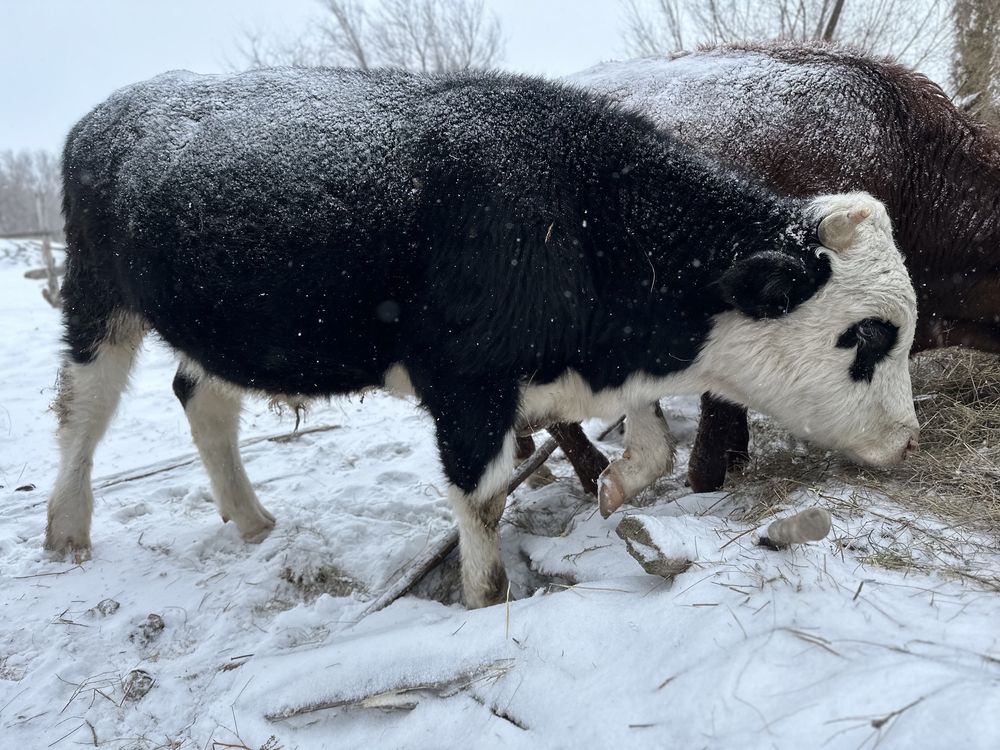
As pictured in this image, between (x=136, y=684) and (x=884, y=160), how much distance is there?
14.9ft

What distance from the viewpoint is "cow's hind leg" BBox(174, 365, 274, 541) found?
14.7 ft

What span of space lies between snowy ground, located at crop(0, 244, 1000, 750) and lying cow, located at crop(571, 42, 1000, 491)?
150cm

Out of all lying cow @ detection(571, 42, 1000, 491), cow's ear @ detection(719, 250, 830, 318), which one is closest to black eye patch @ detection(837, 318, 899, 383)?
cow's ear @ detection(719, 250, 830, 318)

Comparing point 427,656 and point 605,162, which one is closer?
point 427,656

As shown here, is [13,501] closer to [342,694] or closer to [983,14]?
[342,694]

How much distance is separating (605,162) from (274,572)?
2.88 metres

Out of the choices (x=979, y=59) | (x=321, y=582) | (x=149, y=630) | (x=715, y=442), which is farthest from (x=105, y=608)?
→ (x=979, y=59)

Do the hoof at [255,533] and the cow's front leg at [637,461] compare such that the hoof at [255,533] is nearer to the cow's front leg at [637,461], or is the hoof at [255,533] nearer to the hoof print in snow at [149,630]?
the hoof print in snow at [149,630]

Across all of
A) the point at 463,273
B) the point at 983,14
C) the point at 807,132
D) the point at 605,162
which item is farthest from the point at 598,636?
the point at 983,14

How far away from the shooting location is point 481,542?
10.9 ft

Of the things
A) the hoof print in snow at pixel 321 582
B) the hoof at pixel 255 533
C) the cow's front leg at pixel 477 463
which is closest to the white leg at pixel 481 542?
the cow's front leg at pixel 477 463

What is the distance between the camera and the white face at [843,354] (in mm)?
2902

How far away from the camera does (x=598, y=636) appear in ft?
7.54

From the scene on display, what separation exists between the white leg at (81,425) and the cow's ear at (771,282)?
347 cm
